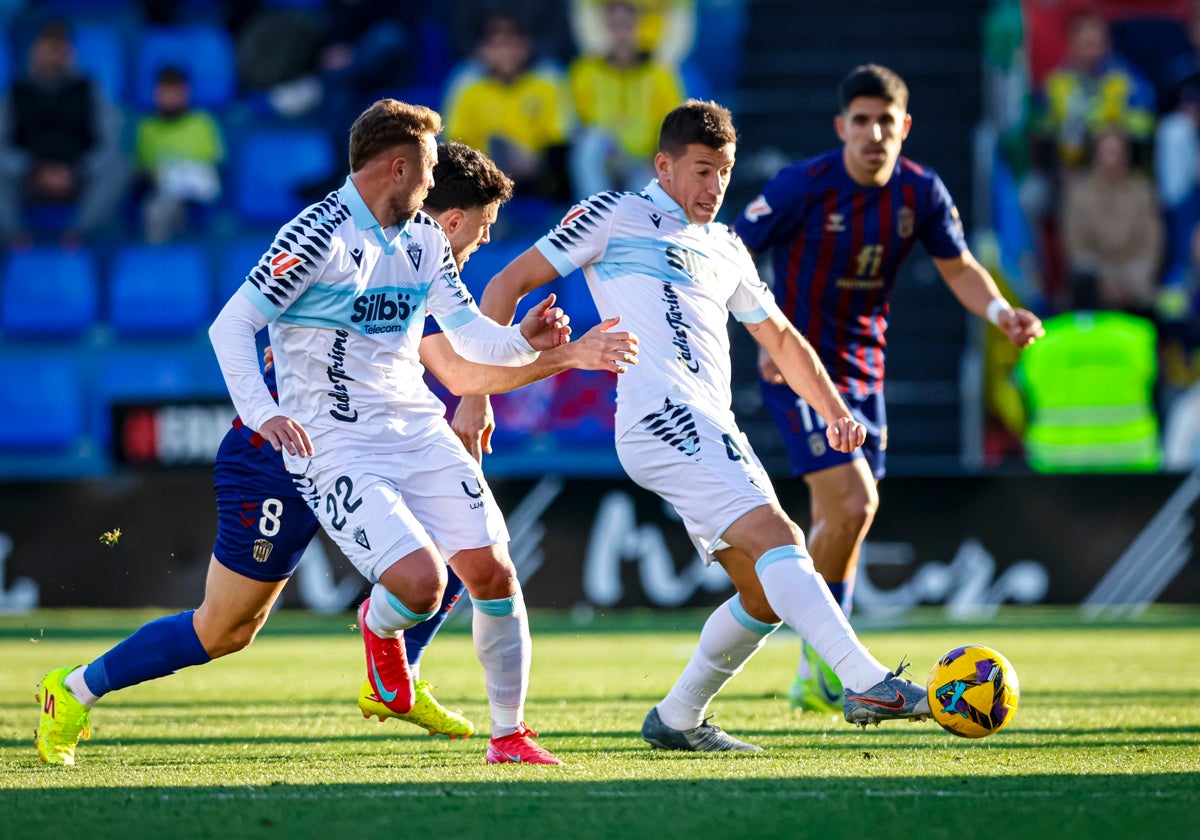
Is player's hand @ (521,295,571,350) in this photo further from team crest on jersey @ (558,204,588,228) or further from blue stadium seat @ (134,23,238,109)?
blue stadium seat @ (134,23,238,109)

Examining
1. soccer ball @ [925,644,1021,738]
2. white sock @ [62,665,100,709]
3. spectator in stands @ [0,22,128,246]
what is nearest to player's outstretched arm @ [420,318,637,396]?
soccer ball @ [925,644,1021,738]

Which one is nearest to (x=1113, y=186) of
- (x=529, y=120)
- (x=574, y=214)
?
(x=529, y=120)

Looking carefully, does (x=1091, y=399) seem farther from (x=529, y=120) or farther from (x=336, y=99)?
(x=336, y=99)

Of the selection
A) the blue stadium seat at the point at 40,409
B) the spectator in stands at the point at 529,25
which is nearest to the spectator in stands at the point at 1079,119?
the spectator in stands at the point at 529,25

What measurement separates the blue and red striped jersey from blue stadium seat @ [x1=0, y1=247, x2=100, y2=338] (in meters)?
11.2

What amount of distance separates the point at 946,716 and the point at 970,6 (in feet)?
44.6

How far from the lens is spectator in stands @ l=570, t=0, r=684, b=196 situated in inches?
636

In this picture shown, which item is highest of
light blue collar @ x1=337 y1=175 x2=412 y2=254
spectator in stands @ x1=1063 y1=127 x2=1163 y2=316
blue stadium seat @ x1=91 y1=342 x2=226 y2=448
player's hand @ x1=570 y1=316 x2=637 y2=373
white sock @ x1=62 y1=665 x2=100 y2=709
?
spectator in stands @ x1=1063 y1=127 x2=1163 y2=316

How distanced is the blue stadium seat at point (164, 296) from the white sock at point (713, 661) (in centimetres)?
1181

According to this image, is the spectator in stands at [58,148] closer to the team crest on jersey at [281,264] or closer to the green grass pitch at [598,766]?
the green grass pitch at [598,766]

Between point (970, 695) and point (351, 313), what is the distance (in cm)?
217

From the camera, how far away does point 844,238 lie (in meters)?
7.08

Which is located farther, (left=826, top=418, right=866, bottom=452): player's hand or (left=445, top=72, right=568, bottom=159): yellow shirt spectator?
(left=445, top=72, right=568, bottom=159): yellow shirt spectator

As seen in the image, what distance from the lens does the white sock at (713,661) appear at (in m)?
5.59
